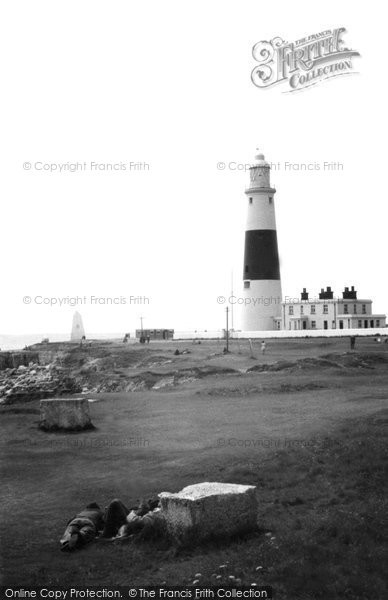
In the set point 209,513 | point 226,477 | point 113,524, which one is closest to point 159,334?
point 226,477

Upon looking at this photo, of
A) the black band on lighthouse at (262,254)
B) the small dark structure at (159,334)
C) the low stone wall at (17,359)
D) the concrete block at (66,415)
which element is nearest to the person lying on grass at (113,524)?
the concrete block at (66,415)

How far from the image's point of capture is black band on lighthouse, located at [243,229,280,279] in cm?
6731

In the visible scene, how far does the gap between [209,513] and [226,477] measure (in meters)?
3.72

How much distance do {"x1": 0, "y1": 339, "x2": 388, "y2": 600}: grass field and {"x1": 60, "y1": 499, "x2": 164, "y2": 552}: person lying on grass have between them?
0.24 meters

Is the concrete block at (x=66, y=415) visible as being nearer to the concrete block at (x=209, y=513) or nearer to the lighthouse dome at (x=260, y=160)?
the concrete block at (x=209, y=513)

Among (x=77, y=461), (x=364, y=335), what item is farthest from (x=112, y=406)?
(x=364, y=335)

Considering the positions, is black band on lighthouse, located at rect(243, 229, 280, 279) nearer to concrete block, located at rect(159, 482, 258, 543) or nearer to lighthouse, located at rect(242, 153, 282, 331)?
lighthouse, located at rect(242, 153, 282, 331)

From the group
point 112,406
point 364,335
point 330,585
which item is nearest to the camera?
point 330,585

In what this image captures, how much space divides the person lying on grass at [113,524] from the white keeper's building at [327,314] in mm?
58036

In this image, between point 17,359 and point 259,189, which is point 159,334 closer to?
point 17,359

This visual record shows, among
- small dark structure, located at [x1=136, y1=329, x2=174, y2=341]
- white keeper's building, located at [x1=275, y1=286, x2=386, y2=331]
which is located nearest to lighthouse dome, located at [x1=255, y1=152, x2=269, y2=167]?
white keeper's building, located at [x1=275, y1=286, x2=386, y2=331]

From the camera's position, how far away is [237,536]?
12.5 metres

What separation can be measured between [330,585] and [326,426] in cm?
1036

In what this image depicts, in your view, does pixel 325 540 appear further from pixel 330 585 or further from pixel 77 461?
pixel 77 461
